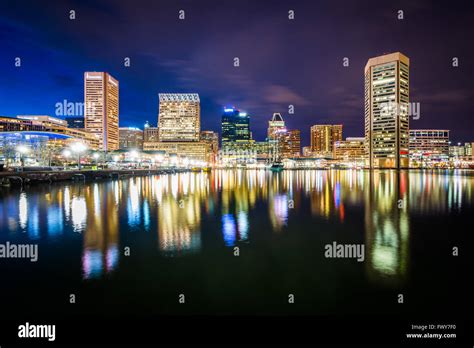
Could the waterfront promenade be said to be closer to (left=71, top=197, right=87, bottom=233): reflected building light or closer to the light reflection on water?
the light reflection on water

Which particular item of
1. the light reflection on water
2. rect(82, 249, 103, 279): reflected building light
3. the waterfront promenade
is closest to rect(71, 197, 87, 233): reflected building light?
the light reflection on water

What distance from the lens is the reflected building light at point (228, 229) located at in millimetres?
12440

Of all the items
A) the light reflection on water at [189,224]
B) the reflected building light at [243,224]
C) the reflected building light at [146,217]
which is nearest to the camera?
the light reflection on water at [189,224]

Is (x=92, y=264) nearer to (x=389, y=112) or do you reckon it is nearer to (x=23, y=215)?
(x=23, y=215)

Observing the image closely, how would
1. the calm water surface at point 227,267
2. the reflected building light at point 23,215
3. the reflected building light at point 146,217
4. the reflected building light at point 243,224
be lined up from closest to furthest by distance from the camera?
the calm water surface at point 227,267
the reflected building light at point 243,224
the reflected building light at point 146,217
the reflected building light at point 23,215

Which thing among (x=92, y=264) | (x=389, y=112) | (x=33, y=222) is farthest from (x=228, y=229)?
(x=389, y=112)

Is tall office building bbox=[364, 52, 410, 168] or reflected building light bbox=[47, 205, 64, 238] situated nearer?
reflected building light bbox=[47, 205, 64, 238]

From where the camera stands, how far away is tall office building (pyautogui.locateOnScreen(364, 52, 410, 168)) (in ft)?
610

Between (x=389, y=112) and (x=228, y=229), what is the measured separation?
667ft

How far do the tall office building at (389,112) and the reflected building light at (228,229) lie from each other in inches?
7567

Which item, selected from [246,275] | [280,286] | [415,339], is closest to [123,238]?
[246,275]

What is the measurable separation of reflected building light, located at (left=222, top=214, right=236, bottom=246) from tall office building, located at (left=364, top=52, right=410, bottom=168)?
19221 cm

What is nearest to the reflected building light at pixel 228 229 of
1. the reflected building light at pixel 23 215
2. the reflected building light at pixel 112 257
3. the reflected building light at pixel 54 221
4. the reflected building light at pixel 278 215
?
the reflected building light at pixel 278 215

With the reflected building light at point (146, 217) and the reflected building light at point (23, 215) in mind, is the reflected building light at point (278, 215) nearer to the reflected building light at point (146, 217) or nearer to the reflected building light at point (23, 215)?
the reflected building light at point (146, 217)
